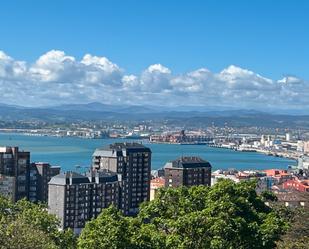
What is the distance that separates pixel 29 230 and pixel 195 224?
109 inches

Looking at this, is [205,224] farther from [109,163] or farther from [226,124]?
[226,124]

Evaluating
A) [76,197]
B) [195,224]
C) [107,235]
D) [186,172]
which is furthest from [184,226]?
[186,172]

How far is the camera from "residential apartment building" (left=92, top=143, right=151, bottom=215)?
3131 cm

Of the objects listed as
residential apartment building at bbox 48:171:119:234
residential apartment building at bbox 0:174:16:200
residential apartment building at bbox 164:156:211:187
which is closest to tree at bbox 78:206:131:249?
residential apartment building at bbox 48:171:119:234

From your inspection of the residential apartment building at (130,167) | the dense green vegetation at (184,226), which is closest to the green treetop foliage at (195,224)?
the dense green vegetation at (184,226)

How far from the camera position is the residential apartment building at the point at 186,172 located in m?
31.2

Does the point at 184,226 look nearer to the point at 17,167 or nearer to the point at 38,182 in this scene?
the point at 17,167

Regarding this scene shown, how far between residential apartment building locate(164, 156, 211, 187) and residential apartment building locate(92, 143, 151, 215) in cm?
142

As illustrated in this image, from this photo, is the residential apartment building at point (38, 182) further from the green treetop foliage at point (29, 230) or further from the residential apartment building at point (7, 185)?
the green treetop foliage at point (29, 230)

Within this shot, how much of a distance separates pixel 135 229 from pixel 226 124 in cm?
16790

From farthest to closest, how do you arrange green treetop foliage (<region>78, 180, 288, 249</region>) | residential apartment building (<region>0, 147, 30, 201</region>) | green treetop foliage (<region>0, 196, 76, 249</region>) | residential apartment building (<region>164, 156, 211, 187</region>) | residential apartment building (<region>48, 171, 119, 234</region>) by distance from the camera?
residential apartment building (<region>164, 156, 211, 187</region>) → residential apartment building (<region>0, 147, 30, 201</region>) → residential apartment building (<region>48, 171, 119, 234</region>) → green treetop foliage (<region>78, 180, 288, 249</region>) → green treetop foliage (<region>0, 196, 76, 249</region>)

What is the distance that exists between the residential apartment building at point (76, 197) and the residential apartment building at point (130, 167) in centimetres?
336

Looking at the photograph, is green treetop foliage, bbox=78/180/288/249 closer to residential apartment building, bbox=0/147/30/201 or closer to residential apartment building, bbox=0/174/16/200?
residential apartment building, bbox=0/174/16/200

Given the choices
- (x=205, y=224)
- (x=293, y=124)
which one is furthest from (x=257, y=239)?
(x=293, y=124)
